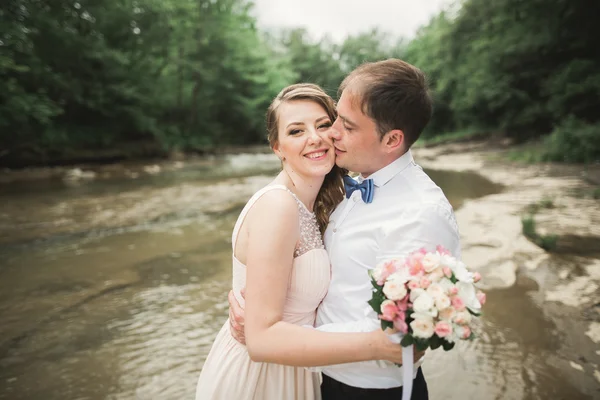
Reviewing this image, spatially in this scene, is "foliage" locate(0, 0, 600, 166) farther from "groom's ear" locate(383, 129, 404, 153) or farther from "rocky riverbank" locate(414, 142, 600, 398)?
"groom's ear" locate(383, 129, 404, 153)

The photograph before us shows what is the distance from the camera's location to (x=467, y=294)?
1.28 m

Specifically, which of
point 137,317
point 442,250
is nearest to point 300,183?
point 442,250

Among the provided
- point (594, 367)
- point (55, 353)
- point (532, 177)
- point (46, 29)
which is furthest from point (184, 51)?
point (594, 367)

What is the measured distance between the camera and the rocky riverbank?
3.49 m

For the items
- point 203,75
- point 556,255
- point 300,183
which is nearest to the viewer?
point 300,183

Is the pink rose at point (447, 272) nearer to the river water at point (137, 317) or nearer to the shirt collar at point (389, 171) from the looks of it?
the shirt collar at point (389, 171)

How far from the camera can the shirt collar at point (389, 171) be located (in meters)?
1.75

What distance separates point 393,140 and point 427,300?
79 cm

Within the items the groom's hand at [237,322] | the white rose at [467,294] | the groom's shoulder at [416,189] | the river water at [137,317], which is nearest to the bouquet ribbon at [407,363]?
the white rose at [467,294]

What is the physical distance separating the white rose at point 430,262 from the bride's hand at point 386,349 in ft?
0.85

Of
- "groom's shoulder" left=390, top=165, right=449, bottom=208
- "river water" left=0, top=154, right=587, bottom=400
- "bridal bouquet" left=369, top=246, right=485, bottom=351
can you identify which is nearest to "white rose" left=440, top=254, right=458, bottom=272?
"bridal bouquet" left=369, top=246, right=485, bottom=351

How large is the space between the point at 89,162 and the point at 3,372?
717 inches

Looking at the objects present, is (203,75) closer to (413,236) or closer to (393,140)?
(393,140)

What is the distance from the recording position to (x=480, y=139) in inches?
1123
